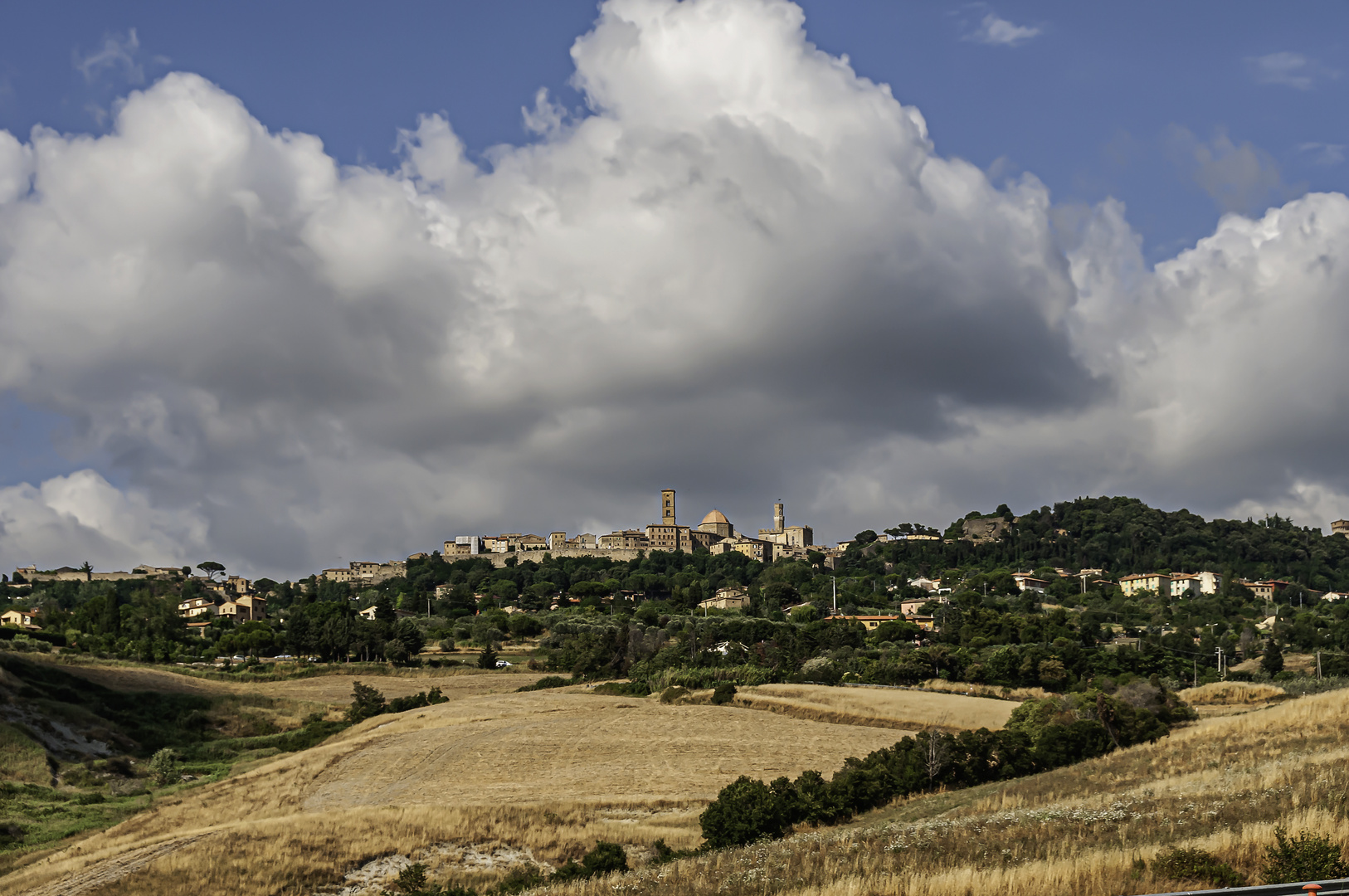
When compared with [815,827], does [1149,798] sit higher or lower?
higher

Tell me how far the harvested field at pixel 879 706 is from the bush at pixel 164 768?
31422mm

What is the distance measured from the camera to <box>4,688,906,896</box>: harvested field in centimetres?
2997

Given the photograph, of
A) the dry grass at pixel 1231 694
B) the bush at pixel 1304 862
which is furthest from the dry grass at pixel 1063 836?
the dry grass at pixel 1231 694

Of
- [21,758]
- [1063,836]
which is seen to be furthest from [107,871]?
[21,758]

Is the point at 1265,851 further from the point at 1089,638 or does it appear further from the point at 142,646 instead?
the point at 142,646

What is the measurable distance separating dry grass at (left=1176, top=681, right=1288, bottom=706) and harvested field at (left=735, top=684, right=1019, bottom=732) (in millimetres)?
10980

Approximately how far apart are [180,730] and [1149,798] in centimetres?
6216

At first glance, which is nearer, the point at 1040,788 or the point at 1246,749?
the point at 1040,788

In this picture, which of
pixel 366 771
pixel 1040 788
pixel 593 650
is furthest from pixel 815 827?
pixel 593 650

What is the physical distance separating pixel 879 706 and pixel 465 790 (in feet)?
93.7

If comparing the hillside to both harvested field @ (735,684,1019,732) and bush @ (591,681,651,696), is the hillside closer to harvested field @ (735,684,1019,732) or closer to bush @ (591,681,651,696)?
harvested field @ (735,684,1019,732)

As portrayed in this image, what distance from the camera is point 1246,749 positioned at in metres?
34.1

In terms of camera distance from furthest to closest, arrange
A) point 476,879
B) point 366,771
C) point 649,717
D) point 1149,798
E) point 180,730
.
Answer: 1. point 180,730
2. point 649,717
3. point 366,771
4. point 476,879
5. point 1149,798

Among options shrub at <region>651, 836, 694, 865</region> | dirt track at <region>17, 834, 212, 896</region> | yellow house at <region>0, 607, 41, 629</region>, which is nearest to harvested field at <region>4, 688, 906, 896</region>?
dirt track at <region>17, 834, 212, 896</region>
